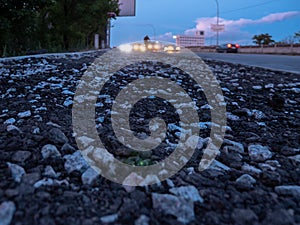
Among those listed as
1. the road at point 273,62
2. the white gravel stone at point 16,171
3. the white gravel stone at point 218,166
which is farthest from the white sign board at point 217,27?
the white gravel stone at point 16,171

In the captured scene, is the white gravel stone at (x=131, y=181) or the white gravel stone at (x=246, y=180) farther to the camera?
the white gravel stone at (x=246, y=180)

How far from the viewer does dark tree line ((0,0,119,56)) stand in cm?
717

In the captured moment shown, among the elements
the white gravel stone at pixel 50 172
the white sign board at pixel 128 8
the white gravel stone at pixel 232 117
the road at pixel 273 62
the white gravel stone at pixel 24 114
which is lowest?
the white gravel stone at pixel 50 172

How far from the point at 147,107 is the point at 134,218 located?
5.80 ft

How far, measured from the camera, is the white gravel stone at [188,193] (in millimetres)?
1313

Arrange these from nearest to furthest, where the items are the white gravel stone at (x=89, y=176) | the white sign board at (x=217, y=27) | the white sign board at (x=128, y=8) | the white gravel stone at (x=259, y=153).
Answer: the white gravel stone at (x=89, y=176) < the white gravel stone at (x=259, y=153) < the white sign board at (x=128, y=8) < the white sign board at (x=217, y=27)

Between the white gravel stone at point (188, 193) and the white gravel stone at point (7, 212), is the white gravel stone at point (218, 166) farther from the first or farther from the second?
the white gravel stone at point (7, 212)

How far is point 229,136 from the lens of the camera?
2225 millimetres

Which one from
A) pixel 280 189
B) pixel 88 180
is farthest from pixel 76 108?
pixel 280 189

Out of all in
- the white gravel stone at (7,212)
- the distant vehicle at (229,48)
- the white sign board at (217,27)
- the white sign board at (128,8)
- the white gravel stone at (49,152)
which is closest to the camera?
the white gravel stone at (7,212)

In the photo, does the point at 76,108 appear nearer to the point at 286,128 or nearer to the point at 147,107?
the point at 147,107

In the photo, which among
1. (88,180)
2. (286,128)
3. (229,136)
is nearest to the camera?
(88,180)

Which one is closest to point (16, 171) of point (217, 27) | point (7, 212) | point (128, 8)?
point (7, 212)

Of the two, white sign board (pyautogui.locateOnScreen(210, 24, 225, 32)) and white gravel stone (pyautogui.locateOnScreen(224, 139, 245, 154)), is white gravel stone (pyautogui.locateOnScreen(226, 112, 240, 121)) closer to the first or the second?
white gravel stone (pyautogui.locateOnScreen(224, 139, 245, 154))
